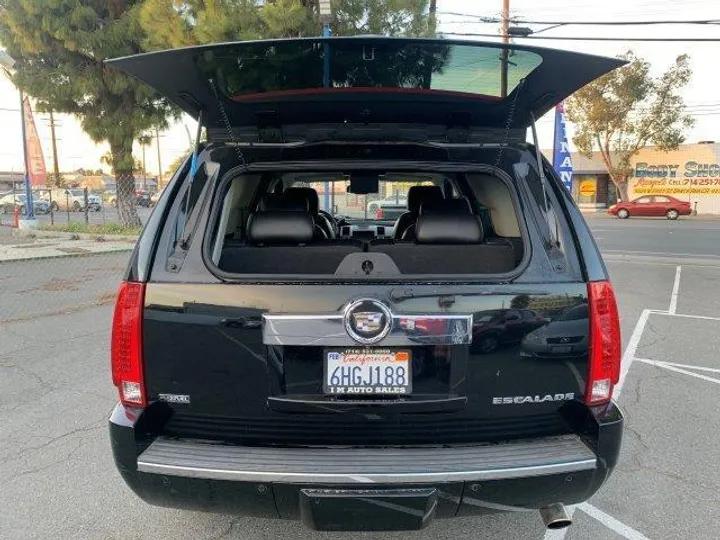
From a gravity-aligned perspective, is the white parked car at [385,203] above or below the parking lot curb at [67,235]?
above

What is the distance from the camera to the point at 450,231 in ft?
9.13

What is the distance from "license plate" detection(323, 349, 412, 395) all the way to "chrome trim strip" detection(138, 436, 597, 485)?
9.2 inches

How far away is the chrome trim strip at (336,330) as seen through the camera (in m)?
2.03

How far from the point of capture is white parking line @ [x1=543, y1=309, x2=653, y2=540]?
8.86 feet

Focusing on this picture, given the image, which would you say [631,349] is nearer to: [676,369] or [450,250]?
[676,369]

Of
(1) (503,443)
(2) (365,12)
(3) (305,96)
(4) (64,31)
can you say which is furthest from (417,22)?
(1) (503,443)

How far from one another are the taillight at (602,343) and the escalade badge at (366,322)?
790 mm

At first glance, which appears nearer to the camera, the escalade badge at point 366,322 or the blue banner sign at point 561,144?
the escalade badge at point 366,322

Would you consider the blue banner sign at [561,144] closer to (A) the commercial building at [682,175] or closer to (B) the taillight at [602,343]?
(B) the taillight at [602,343]

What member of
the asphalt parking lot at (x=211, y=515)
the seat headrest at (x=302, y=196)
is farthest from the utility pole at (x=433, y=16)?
the seat headrest at (x=302, y=196)

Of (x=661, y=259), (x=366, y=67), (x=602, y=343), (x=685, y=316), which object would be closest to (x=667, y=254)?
(x=661, y=259)

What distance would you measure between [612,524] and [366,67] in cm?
244

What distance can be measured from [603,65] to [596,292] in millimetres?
895

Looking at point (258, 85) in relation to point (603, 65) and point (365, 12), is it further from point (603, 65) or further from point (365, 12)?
point (365, 12)
